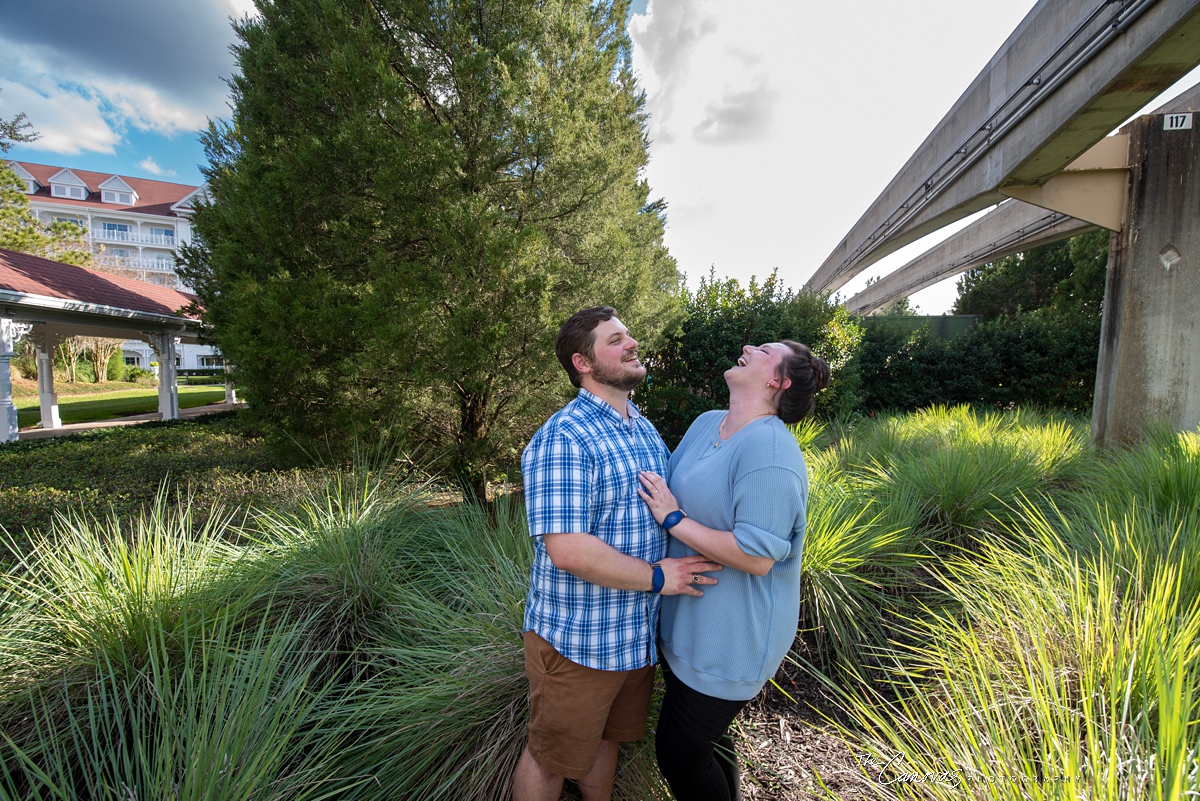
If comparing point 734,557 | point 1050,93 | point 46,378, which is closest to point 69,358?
point 46,378

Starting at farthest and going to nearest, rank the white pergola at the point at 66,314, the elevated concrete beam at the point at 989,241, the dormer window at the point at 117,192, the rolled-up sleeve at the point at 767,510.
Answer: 1. the dormer window at the point at 117,192
2. the white pergola at the point at 66,314
3. the elevated concrete beam at the point at 989,241
4. the rolled-up sleeve at the point at 767,510

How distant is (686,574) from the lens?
1.70m

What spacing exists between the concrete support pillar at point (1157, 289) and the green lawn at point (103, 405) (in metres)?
22.8

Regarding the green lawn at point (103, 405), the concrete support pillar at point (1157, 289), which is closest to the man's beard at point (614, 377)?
the concrete support pillar at point (1157, 289)

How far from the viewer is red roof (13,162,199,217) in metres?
43.3

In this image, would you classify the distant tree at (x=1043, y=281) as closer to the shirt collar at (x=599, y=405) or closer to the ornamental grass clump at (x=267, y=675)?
the shirt collar at (x=599, y=405)

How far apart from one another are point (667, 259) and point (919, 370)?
6123mm

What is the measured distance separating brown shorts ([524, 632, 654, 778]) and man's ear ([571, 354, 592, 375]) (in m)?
0.91

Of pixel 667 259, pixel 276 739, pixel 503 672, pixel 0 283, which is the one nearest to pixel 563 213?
pixel 503 672

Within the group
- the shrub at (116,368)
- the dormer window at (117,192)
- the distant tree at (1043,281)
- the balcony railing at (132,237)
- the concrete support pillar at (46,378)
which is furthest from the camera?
the dormer window at (117,192)

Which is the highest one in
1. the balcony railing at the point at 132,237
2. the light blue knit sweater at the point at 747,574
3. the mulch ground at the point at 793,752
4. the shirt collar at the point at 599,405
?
the balcony railing at the point at 132,237

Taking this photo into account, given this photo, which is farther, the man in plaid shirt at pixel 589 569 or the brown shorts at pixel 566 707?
the brown shorts at pixel 566 707

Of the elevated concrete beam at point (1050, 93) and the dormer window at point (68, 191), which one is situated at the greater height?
the dormer window at point (68, 191)

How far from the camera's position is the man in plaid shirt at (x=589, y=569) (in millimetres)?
1628
